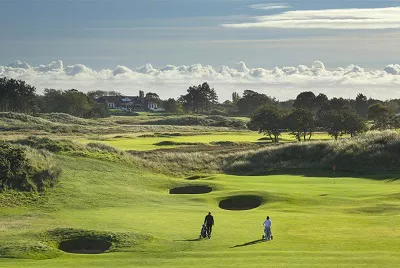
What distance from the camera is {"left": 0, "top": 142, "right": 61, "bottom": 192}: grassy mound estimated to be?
159ft

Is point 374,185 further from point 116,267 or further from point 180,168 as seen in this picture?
point 116,267

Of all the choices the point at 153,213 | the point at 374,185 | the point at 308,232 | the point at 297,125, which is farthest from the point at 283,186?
the point at 297,125

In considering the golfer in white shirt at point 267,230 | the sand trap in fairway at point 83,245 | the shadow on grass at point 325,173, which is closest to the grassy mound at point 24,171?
the sand trap in fairway at point 83,245

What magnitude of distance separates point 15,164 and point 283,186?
24.2 meters

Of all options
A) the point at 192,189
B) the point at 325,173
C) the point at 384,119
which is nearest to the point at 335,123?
the point at 384,119

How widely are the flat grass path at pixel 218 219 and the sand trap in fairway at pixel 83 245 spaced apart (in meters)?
1.74

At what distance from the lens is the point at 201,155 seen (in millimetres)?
76688

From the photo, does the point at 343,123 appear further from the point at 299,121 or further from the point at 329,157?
the point at 329,157

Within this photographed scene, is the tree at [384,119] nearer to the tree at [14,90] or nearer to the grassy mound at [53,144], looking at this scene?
the grassy mound at [53,144]

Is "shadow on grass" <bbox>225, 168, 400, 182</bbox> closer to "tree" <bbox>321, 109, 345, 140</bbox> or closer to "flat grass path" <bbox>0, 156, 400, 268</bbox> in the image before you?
"flat grass path" <bbox>0, 156, 400, 268</bbox>

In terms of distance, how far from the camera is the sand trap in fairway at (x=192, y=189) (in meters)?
54.8

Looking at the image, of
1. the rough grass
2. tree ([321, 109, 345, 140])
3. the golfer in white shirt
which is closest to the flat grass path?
the golfer in white shirt

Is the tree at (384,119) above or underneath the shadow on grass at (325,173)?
above

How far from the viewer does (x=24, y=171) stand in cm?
4994
